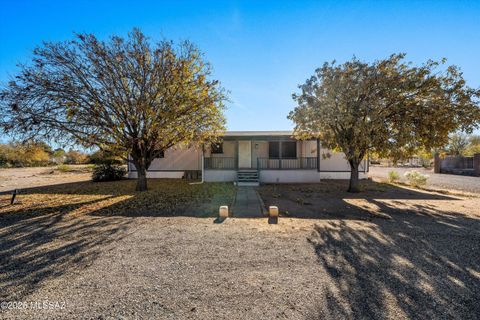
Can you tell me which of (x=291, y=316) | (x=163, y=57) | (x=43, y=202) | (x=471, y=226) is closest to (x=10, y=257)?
(x=291, y=316)

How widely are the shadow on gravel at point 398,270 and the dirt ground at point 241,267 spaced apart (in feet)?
0.06

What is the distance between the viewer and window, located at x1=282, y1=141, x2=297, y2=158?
582 inches

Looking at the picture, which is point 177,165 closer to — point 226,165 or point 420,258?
point 226,165

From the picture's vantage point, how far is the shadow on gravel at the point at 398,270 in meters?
2.27

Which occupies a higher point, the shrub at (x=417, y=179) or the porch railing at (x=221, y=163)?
the porch railing at (x=221, y=163)

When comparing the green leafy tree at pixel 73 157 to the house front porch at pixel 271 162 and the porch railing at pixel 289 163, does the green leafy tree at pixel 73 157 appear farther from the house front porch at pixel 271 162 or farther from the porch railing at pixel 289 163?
the porch railing at pixel 289 163

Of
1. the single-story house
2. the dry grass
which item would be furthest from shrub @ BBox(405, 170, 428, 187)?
the dry grass

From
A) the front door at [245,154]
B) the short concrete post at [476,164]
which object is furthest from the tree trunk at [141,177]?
the short concrete post at [476,164]

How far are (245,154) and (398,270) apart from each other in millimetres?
12173

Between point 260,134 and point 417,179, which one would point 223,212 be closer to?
point 260,134

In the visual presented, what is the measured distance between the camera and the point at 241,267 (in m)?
3.21

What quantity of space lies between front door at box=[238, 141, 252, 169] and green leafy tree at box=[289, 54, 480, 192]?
6563 millimetres

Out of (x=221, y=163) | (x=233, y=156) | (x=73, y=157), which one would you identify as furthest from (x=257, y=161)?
(x=73, y=157)

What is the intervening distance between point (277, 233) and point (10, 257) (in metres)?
5.19
